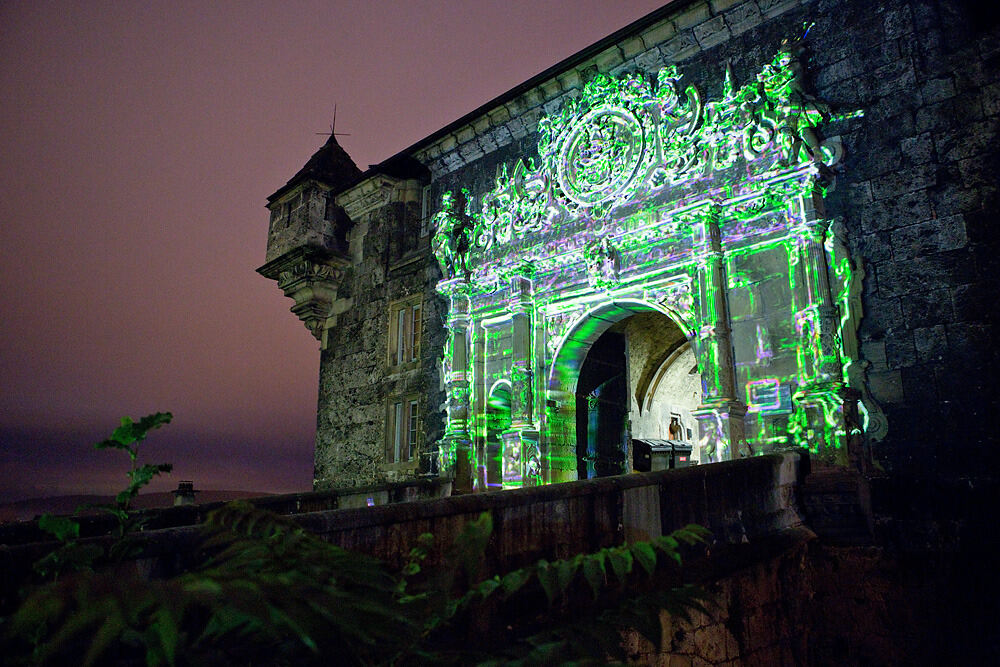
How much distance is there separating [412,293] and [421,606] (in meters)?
13.7

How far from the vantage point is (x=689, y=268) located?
9.80 m

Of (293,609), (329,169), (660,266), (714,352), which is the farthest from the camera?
(329,169)

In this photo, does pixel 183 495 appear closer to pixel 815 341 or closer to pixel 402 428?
pixel 402 428

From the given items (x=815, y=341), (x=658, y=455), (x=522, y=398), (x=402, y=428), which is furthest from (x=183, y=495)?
(x=815, y=341)

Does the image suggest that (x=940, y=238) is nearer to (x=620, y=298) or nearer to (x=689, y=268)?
(x=689, y=268)

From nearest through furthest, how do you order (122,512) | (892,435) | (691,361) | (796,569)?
(122,512) → (796,569) → (892,435) → (691,361)

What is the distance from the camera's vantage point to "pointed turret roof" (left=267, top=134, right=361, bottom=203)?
17797 millimetres

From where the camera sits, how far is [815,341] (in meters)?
8.18

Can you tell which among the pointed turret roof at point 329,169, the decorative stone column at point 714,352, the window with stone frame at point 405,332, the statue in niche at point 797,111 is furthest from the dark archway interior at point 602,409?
the pointed turret roof at point 329,169

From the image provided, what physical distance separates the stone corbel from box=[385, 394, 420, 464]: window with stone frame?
3794 mm

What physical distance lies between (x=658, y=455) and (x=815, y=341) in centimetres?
568

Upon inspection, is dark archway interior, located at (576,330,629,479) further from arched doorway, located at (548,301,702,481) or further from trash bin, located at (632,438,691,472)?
trash bin, located at (632,438,691,472)

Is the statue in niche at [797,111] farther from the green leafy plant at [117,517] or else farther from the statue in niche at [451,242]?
the green leafy plant at [117,517]

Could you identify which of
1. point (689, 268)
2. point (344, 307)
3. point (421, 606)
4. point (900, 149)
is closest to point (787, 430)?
point (689, 268)
